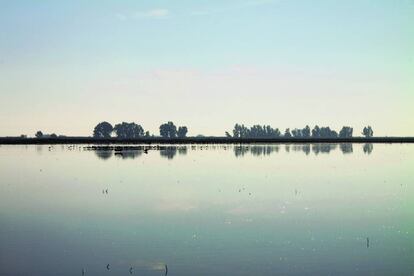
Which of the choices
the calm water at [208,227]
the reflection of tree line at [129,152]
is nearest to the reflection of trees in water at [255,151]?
the reflection of tree line at [129,152]

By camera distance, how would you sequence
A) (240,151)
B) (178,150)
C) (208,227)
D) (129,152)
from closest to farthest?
1. (208,227)
2. (129,152)
3. (240,151)
4. (178,150)

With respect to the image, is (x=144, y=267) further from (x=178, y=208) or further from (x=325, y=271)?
(x=178, y=208)

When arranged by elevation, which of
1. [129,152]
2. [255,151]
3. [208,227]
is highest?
[129,152]

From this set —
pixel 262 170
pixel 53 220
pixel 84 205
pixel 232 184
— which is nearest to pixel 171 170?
pixel 262 170

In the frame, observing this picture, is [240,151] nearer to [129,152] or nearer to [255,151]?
[255,151]

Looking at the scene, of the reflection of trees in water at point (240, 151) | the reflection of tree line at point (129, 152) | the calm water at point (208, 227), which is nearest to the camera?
the calm water at point (208, 227)

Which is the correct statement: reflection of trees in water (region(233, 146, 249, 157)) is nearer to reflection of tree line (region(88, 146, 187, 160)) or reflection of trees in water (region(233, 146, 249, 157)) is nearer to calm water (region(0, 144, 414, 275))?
reflection of tree line (region(88, 146, 187, 160))

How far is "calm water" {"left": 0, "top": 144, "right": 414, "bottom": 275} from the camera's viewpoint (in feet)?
72.9

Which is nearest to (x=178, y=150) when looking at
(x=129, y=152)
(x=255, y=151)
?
(x=129, y=152)

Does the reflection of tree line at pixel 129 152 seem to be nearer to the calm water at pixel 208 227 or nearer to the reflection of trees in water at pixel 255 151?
the reflection of trees in water at pixel 255 151

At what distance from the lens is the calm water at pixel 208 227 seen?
22.2 metres

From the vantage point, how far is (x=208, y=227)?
29.9m

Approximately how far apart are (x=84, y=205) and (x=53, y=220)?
645cm

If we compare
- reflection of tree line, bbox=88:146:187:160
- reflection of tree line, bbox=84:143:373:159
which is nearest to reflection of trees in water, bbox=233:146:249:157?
reflection of tree line, bbox=84:143:373:159
